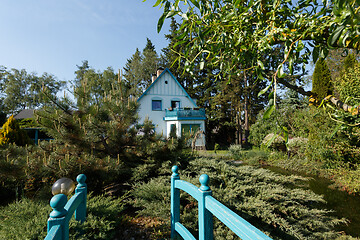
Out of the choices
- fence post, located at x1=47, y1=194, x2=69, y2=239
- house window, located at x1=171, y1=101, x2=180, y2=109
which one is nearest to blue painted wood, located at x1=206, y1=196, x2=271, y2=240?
fence post, located at x1=47, y1=194, x2=69, y2=239

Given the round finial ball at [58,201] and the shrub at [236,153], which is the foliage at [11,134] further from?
the shrub at [236,153]

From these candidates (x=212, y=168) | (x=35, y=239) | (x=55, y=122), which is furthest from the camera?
(x=212, y=168)

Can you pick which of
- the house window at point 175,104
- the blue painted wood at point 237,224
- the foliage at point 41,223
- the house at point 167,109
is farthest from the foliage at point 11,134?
the house window at point 175,104

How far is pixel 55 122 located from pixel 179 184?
284 cm

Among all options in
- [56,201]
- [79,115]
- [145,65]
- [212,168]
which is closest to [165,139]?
[212,168]

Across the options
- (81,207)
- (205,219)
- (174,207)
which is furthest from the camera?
(174,207)

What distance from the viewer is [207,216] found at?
1.65 metres

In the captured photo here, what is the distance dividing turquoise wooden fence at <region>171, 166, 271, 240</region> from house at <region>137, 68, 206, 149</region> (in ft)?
44.4

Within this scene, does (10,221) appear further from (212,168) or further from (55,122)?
(212,168)

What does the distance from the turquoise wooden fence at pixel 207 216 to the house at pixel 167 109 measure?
533 inches

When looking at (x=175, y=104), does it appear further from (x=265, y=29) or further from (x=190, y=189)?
(x=265, y=29)

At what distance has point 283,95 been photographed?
18.2 meters

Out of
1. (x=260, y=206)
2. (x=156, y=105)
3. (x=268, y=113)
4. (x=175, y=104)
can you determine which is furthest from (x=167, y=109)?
(x=268, y=113)

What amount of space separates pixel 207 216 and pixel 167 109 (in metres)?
15.6
